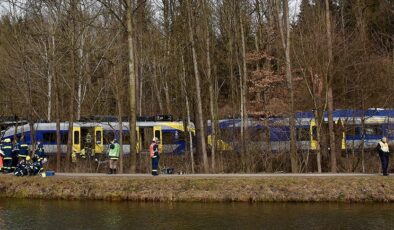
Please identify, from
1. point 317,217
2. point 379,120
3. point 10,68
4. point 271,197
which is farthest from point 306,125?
point 10,68

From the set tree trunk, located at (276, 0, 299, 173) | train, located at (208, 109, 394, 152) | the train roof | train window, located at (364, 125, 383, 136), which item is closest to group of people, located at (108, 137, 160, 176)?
train, located at (208, 109, 394, 152)

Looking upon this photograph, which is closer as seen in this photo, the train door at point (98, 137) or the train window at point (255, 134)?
the train window at point (255, 134)

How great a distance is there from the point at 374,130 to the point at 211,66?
11.9 meters

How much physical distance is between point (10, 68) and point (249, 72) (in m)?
19.2

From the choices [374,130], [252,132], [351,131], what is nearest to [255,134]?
[252,132]

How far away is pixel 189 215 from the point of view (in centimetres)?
1895

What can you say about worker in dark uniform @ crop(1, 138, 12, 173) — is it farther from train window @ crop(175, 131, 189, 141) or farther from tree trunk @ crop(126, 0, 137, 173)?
train window @ crop(175, 131, 189, 141)

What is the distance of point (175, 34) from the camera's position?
35406 millimetres

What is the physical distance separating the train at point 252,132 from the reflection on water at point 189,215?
1143cm

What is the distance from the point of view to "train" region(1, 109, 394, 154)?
33.1m

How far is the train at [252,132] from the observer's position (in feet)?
109

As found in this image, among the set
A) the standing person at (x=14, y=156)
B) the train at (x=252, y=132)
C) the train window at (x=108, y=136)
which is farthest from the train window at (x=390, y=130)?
the standing person at (x=14, y=156)

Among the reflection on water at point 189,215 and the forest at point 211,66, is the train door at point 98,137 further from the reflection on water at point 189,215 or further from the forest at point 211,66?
the reflection on water at point 189,215

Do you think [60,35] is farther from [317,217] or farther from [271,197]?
[317,217]
